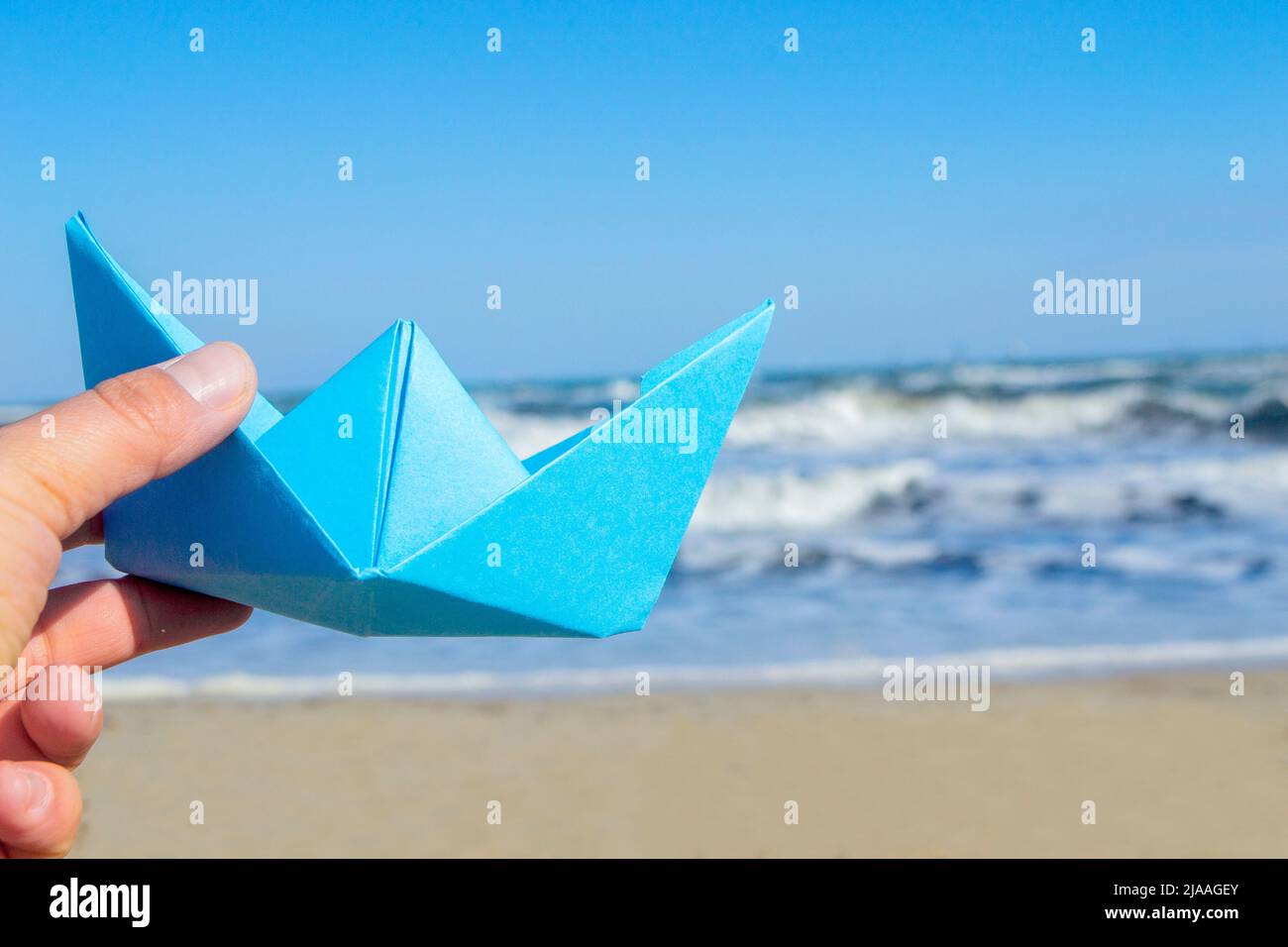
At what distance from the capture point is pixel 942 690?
4.05 m

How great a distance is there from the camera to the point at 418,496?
973 mm

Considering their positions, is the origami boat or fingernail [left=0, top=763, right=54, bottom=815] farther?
fingernail [left=0, top=763, right=54, bottom=815]

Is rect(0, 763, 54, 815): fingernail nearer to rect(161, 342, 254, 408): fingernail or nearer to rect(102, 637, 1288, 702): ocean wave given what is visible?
rect(161, 342, 254, 408): fingernail

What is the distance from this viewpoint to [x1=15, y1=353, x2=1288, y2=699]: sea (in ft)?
14.0

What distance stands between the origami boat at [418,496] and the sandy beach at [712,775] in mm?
2198

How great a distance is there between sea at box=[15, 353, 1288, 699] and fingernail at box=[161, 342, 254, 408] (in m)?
0.38

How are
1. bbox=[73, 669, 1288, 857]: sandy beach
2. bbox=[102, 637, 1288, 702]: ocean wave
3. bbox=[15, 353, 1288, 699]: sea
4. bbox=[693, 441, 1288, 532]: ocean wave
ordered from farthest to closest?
bbox=[693, 441, 1288, 532]: ocean wave, bbox=[15, 353, 1288, 699]: sea, bbox=[102, 637, 1288, 702]: ocean wave, bbox=[73, 669, 1288, 857]: sandy beach

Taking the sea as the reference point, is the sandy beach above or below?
below

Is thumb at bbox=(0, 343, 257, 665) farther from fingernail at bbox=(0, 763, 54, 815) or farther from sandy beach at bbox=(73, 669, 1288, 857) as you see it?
sandy beach at bbox=(73, 669, 1288, 857)

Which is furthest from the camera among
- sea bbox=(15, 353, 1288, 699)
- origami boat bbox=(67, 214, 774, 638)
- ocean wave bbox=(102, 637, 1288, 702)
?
sea bbox=(15, 353, 1288, 699)

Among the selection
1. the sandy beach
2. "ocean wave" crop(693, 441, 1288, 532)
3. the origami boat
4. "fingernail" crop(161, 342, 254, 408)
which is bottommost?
the sandy beach

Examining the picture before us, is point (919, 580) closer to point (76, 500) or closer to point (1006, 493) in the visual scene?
point (1006, 493)

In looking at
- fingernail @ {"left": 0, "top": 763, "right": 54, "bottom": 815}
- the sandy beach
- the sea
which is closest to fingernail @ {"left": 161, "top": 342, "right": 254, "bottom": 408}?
the sea

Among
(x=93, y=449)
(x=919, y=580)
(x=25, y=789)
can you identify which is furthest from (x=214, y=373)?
(x=919, y=580)
